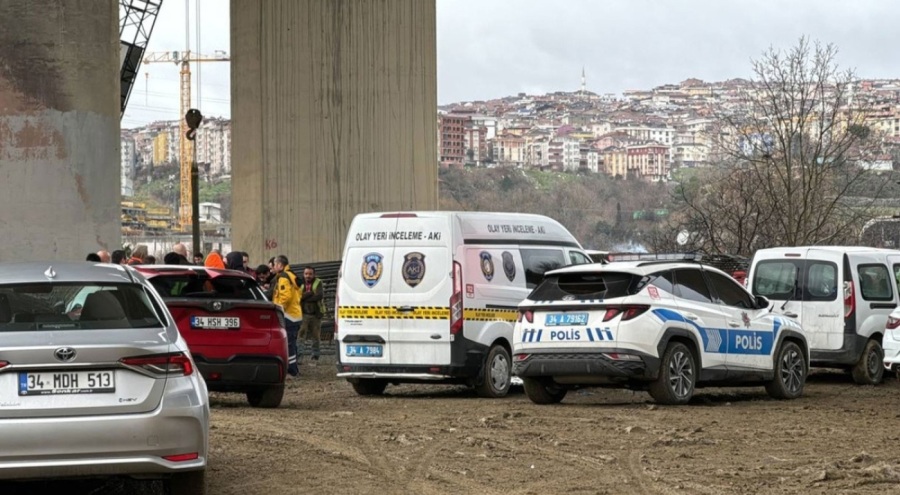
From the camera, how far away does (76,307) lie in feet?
29.3

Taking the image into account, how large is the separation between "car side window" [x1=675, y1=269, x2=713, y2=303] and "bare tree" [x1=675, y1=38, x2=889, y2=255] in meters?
26.7

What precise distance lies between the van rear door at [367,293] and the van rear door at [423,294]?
0.09 meters

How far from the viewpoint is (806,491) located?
9641 millimetres

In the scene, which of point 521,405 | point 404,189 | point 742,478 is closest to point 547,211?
point 404,189

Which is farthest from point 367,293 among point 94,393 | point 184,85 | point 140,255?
point 184,85

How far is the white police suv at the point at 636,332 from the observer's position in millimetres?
15961

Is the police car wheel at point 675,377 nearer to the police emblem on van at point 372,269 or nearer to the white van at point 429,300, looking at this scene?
the white van at point 429,300

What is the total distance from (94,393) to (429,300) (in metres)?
9.86

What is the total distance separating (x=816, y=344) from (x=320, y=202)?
13027 millimetres

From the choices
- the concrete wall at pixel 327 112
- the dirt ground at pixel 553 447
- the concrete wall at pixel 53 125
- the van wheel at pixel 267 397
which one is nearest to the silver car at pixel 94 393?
the dirt ground at pixel 553 447

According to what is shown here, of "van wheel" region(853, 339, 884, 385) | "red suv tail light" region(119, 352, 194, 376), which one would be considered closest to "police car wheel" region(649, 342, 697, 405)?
"van wheel" region(853, 339, 884, 385)

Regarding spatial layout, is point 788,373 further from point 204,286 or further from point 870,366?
point 204,286

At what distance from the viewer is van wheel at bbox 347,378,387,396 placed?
1898 cm

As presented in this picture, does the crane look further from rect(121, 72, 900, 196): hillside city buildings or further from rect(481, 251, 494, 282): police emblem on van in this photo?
rect(481, 251, 494, 282): police emblem on van
